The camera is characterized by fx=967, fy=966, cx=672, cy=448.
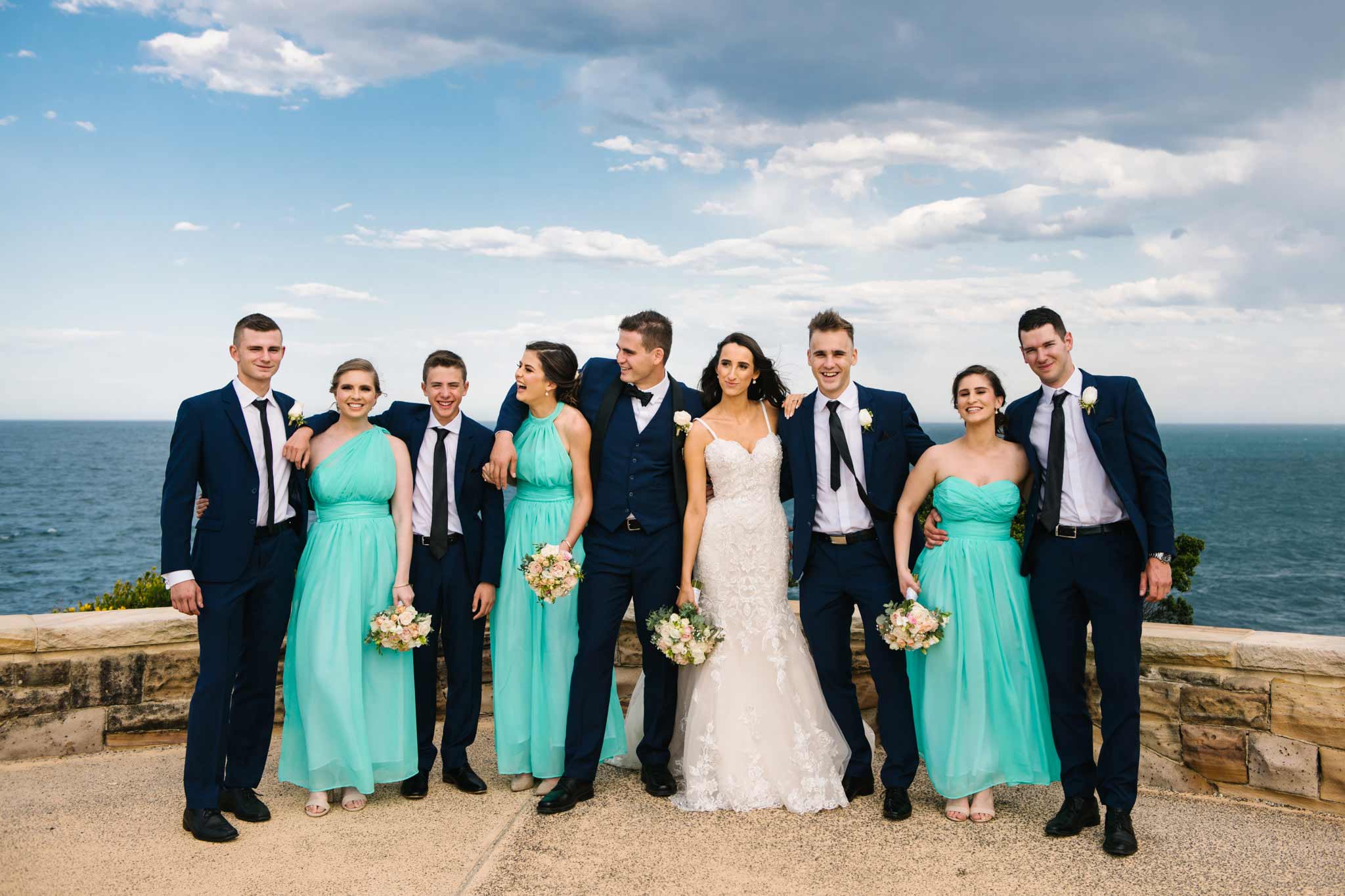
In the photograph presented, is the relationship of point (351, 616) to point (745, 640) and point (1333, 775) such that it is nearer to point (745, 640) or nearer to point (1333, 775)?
point (745, 640)

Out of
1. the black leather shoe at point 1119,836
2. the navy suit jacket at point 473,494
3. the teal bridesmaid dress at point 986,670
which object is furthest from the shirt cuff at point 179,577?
the black leather shoe at point 1119,836

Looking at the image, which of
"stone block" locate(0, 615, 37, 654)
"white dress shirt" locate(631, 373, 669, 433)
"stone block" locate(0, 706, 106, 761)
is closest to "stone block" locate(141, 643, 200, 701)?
"stone block" locate(0, 706, 106, 761)

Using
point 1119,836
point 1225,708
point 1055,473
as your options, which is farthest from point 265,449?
point 1225,708

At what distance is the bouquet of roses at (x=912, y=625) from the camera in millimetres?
4285

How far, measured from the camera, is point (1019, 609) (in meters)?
4.46

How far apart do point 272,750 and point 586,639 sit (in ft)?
7.10

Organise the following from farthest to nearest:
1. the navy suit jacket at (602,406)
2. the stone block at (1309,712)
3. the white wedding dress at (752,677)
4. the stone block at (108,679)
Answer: the stone block at (108,679), the navy suit jacket at (602,406), the white wedding dress at (752,677), the stone block at (1309,712)

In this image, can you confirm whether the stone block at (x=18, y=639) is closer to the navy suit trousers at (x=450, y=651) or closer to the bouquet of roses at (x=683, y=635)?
the navy suit trousers at (x=450, y=651)

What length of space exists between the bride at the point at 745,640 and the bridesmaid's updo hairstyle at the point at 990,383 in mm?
912

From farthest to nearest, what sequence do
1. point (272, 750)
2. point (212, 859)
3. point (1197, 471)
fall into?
1. point (1197, 471)
2. point (272, 750)
3. point (212, 859)

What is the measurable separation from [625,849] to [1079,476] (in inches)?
102

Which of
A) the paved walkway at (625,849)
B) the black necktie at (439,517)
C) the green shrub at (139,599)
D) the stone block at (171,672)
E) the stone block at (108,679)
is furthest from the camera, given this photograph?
the green shrub at (139,599)

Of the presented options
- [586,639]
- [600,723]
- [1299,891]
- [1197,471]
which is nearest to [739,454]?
[586,639]

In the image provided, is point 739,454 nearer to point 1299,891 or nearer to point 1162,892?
point 1162,892
